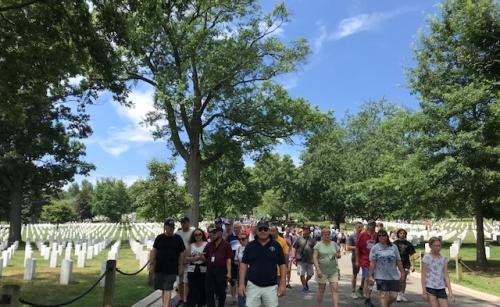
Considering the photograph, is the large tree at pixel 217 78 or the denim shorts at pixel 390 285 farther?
the large tree at pixel 217 78

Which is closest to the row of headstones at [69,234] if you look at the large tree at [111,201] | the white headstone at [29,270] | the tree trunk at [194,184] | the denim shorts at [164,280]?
the tree trunk at [194,184]

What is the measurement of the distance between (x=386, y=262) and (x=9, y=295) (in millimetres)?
6191

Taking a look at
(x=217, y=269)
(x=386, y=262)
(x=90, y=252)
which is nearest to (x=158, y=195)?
(x=90, y=252)

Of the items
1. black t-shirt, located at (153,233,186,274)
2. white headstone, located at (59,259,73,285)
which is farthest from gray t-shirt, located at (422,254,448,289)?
white headstone, located at (59,259,73,285)

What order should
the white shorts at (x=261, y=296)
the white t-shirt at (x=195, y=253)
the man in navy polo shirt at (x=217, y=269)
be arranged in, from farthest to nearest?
the white t-shirt at (x=195, y=253) → the man in navy polo shirt at (x=217, y=269) → the white shorts at (x=261, y=296)

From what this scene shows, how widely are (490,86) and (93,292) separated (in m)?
13.9

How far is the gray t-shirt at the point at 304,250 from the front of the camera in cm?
1308

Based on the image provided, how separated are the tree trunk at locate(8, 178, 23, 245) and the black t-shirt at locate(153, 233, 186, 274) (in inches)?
1091

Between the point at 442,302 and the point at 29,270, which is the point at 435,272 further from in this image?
the point at 29,270

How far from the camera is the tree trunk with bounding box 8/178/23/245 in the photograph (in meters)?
34.3

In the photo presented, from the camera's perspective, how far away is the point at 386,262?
9406 mm

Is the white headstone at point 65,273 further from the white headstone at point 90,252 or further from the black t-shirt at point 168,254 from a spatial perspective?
the white headstone at point 90,252

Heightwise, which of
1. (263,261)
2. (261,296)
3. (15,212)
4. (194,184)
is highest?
(194,184)

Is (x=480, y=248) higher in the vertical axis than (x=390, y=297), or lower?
higher
